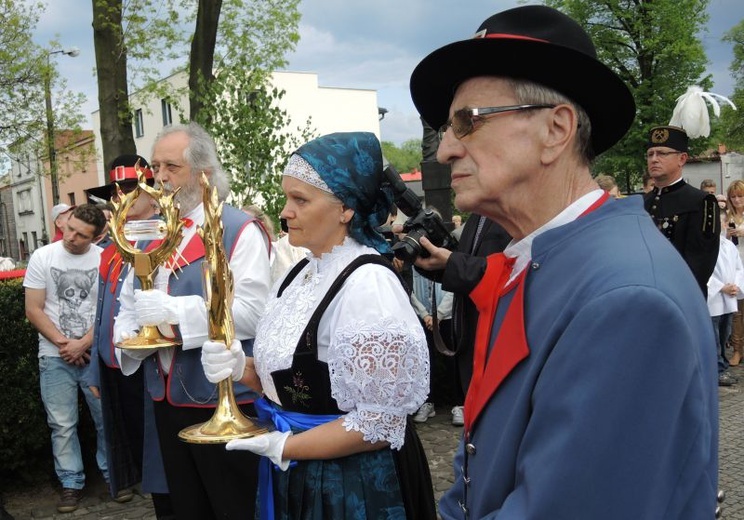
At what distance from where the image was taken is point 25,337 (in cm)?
506

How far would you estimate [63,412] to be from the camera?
195 inches

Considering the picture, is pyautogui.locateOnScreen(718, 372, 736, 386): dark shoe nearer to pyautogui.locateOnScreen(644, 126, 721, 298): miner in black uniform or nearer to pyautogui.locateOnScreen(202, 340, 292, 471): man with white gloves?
pyautogui.locateOnScreen(644, 126, 721, 298): miner in black uniform

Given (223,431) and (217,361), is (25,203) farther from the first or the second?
(223,431)

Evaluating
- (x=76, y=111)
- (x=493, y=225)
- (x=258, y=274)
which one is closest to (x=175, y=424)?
(x=258, y=274)

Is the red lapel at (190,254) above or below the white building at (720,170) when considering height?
below

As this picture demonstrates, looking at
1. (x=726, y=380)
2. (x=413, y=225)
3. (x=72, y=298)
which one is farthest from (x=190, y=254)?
(x=726, y=380)

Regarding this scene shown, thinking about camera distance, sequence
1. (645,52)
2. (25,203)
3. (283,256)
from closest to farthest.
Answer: (283,256) < (645,52) < (25,203)

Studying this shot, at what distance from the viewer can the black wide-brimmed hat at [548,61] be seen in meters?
1.50

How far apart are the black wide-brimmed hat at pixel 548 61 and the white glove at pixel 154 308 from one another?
1912mm

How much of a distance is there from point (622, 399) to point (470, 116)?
0.76m

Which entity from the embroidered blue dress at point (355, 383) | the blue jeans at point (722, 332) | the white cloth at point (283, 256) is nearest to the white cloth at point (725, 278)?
the blue jeans at point (722, 332)

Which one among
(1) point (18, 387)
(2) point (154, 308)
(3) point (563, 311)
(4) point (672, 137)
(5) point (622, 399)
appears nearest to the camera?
(5) point (622, 399)

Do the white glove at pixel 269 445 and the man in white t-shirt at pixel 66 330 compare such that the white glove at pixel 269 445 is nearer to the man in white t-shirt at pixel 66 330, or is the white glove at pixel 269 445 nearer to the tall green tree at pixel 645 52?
the man in white t-shirt at pixel 66 330

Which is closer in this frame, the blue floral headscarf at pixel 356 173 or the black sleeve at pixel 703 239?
the blue floral headscarf at pixel 356 173
